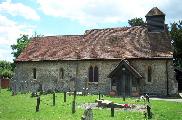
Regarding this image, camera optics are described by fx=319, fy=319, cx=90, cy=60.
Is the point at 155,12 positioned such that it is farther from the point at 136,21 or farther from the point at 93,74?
the point at 136,21

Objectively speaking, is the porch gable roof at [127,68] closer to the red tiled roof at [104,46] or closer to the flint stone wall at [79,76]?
the flint stone wall at [79,76]

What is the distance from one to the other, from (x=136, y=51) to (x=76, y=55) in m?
8.03

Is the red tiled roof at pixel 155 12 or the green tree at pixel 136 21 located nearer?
the red tiled roof at pixel 155 12

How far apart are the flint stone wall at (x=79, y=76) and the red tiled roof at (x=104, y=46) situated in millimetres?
827

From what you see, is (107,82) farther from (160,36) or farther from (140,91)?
(160,36)

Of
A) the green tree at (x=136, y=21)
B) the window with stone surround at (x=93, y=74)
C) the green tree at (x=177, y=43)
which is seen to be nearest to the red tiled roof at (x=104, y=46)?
the window with stone surround at (x=93, y=74)

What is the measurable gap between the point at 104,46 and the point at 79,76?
203 inches

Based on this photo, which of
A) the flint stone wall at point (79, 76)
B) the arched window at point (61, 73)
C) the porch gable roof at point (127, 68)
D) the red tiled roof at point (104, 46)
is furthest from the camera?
the arched window at point (61, 73)

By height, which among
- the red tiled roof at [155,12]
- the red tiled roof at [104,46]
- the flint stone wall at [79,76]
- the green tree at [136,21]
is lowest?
the flint stone wall at [79,76]

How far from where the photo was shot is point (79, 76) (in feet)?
135

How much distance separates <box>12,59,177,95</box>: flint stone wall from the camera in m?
37.5

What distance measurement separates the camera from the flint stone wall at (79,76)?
37.5 meters

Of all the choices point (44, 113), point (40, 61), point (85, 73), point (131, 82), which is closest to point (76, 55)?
point (85, 73)

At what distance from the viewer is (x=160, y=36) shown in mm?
41250
